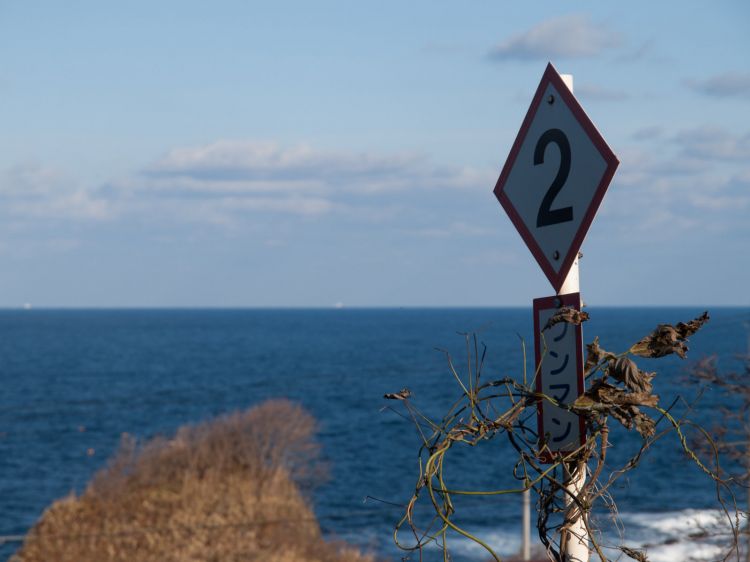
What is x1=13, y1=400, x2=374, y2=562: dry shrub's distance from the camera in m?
20.3

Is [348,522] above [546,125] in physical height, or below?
below

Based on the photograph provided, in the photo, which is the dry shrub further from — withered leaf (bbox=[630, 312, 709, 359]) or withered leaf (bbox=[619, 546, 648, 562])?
withered leaf (bbox=[630, 312, 709, 359])

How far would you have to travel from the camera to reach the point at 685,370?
6.96m

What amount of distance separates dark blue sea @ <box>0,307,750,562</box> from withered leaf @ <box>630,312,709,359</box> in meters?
0.24

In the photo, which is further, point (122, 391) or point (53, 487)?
point (122, 391)

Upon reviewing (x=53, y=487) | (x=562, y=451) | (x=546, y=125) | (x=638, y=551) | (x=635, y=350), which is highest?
(x=546, y=125)

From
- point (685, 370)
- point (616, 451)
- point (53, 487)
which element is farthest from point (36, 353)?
point (685, 370)

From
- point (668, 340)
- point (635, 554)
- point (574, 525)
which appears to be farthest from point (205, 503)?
point (668, 340)

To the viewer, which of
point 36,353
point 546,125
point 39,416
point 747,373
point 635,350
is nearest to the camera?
point 635,350

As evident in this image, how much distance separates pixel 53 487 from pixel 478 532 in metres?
16.1

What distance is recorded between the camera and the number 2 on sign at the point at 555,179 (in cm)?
272

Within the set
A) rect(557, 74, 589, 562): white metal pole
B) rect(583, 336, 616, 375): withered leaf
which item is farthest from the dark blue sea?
rect(583, 336, 616, 375): withered leaf

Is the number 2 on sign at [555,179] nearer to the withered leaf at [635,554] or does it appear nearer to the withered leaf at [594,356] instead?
the withered leaf at [594,356]

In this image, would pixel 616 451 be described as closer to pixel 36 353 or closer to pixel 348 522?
pixel 348 522
